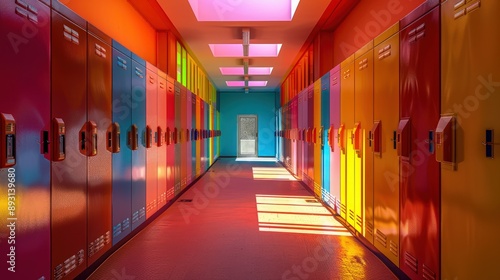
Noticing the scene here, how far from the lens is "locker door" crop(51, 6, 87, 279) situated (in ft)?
8.15

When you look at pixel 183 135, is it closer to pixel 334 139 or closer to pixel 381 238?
pixel 334 139

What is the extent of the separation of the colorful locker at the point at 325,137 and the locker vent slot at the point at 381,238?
2.30 metres

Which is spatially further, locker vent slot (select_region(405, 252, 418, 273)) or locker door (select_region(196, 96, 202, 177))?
locker door (select_region(196, 96, 202, 177))

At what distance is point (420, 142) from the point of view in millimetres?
2615

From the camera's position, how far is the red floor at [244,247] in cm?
317

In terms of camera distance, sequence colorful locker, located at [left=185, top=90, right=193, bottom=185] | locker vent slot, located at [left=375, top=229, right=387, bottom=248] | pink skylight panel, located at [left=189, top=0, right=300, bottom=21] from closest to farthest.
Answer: locker vent slot, located at [left=375, top=229, right=387, bottom=248] → pink skylight panel, located at [left=189, top=0, right=300, bottom=21] → colorful locker, located at [left=185, top=90, right=193, bottom=185]

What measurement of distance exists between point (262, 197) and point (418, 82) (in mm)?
4729

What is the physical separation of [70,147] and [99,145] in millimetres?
563

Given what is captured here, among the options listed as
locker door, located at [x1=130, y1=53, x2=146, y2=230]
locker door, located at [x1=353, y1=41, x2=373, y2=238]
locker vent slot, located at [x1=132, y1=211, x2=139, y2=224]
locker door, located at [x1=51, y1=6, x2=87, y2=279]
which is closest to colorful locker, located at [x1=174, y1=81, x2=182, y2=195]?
locker door, located at [x1=130, y1=53, x2=146, y2=230]

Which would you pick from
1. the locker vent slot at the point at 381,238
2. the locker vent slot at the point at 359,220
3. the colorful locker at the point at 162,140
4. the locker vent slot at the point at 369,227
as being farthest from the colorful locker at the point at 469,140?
the colorful locker at the point at 162,140

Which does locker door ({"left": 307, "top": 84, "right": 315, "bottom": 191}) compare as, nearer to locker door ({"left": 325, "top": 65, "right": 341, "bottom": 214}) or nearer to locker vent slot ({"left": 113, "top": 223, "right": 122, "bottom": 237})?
locker door ({"left": 325, "top": 65, "right": 341, "bottom": 214})

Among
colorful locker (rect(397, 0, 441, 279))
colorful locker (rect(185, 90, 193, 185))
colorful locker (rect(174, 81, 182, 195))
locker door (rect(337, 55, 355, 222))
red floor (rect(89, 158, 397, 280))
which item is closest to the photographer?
colorful locker (rect(397, 0, 441, 279))

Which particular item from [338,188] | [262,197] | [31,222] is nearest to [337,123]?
[338,188]

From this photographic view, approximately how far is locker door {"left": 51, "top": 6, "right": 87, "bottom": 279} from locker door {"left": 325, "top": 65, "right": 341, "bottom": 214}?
10.6 feet
